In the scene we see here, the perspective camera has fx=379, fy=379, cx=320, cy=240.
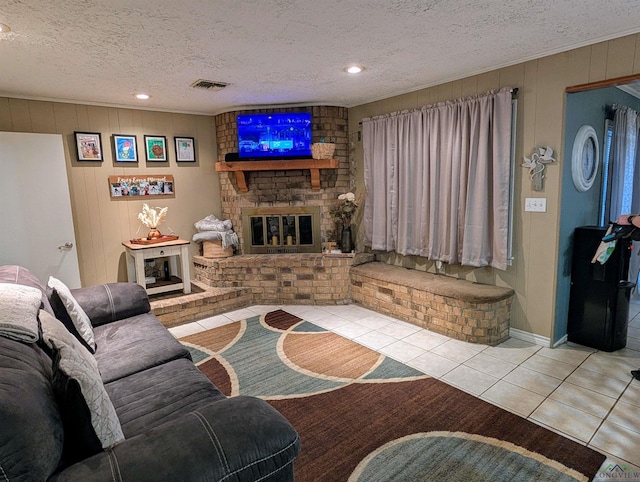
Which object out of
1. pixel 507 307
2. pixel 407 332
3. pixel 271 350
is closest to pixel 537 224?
pixel 507 307

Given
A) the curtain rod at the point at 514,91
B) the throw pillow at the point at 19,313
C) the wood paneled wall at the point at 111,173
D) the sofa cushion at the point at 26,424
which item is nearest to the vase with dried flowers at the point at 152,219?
the wood paneled wall at the point at 111,173

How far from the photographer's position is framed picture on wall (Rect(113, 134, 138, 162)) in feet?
13.9

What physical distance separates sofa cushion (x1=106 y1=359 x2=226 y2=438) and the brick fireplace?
297cm

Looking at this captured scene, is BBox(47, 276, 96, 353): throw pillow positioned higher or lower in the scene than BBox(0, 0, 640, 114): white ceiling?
lower

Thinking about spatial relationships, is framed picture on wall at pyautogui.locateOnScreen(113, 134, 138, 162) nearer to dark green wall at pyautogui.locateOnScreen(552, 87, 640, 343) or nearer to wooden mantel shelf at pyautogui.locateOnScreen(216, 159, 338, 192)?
wooden mantel shelf at pyautogui.locateOnScreen(216, 159, 338, 192)

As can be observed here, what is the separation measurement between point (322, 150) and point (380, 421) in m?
3.03

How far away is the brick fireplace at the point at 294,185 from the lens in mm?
4723

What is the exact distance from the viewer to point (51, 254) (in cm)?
380

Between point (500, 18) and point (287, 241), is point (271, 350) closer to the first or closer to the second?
point (287, 241)

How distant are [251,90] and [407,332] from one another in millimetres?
2825

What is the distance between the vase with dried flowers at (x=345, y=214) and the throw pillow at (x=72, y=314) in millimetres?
2864

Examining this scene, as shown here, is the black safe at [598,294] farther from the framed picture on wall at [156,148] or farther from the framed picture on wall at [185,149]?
the framed picture on wall at [156,148]

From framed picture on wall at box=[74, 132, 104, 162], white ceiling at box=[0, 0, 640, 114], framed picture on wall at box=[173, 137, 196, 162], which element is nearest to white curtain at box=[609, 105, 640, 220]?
white ceiling at box=[0, 0, 640, 114]

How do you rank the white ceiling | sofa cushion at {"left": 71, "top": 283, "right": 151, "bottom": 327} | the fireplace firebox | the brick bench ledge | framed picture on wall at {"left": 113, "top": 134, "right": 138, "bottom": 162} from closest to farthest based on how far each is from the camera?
1. the white ceiling
2. sofa cushion at {"left": 71, "top": 283, "right": 151, "bottom": 327}
3. the brick bench ledge
4. framed picture on wall at {"left": 113, "top": 134, "right": 138, "bottom": 162}
5. the fireplace firebox
